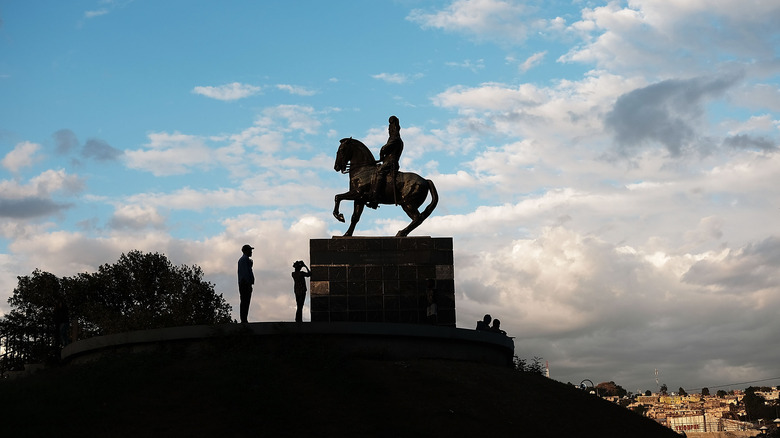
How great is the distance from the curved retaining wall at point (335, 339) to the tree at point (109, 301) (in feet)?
85.8

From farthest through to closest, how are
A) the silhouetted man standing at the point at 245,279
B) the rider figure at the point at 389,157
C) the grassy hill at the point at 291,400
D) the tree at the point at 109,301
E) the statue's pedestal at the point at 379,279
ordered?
the tree at the point at 109,301 < the rider figure at the point at 389,157 < the statue's pedestal at the point at 379,279 < the silhouetted man standing at the point at 245,279 < the grassy hill at the point at 291,400

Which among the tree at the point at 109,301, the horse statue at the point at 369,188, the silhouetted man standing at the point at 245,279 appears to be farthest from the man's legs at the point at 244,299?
the tree at the point at 109,301

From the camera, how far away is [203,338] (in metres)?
21.2

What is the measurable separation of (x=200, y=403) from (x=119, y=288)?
1437 inches

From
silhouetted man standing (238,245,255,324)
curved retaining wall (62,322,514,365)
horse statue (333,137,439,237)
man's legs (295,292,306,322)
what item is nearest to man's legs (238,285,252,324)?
silhouetted man standing (238,245,255,324)

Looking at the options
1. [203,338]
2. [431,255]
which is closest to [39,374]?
[203,338]

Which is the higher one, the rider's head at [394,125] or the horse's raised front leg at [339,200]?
the rider's head at [394,125]

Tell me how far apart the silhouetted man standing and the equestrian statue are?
6112 mm

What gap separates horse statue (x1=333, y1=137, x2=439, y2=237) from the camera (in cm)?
2788

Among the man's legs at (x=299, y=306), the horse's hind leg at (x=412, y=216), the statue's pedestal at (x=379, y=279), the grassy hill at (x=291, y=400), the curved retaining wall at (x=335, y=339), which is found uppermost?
the horse's hind leg at (x=412, y=216)

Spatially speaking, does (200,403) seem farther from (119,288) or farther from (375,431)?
(119,288)

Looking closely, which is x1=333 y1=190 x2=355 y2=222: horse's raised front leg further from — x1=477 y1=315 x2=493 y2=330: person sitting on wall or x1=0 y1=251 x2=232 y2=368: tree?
x1=0 y1=251 x2=232 y2=368: tree

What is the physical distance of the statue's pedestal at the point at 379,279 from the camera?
86.3 ft

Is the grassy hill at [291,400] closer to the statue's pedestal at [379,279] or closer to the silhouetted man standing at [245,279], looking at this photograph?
the silhouetted man standing at [245,279]
